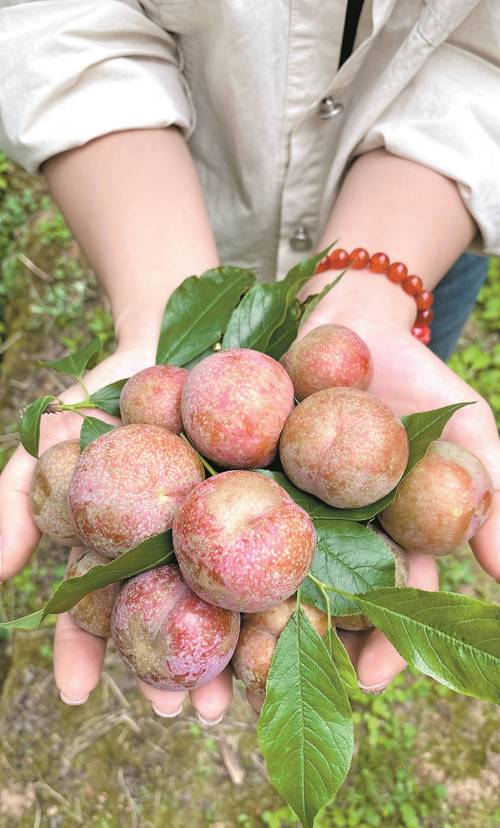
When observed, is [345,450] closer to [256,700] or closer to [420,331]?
[256,700]

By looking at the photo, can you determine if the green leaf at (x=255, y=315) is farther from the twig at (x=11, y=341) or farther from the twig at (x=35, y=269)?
the twig at (x=35, y=269)

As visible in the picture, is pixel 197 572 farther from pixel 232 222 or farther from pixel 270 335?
pixel 232 222

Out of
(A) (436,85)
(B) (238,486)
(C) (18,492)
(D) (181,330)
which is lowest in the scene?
(C) (18,492)

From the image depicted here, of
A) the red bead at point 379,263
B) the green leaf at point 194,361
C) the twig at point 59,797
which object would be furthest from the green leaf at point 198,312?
the twig at point 59,797

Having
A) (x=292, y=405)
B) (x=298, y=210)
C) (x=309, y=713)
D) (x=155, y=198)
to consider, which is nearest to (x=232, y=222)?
(x=298, y=210)

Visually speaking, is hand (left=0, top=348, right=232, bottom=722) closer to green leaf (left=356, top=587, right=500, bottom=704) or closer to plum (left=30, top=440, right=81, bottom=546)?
plum (left=30, top=440, right=81, bottom=546)

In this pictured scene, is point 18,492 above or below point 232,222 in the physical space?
below
